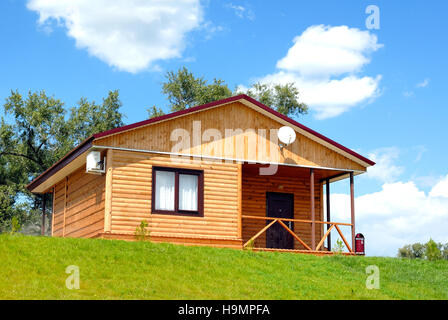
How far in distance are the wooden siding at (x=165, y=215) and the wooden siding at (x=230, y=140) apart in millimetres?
373

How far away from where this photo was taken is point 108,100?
4084cm

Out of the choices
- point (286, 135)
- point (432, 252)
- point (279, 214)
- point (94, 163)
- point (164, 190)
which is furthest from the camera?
point (279, 214)

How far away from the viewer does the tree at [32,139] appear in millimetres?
37906

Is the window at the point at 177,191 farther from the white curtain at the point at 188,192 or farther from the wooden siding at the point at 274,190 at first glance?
the wooden siding at the point at 274,190

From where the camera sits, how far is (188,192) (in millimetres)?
18906

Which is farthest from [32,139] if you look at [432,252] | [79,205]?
[432,252]

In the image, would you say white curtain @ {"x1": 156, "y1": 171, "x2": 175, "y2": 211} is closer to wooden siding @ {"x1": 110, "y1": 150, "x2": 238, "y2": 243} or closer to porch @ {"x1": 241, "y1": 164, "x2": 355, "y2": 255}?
wooden siding @ {"x1": 110, "y1": 150, "x2": 238, "y2": 243}

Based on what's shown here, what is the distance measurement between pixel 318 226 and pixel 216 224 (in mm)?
5022

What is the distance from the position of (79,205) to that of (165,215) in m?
4.07

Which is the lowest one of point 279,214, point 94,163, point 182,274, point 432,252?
point 182,274

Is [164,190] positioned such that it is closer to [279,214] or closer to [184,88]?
[279,214]

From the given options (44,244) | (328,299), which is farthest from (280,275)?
(44,244)

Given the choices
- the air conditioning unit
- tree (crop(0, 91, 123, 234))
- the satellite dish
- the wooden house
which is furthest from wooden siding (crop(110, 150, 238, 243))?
tree (crop(0, 91, 123, 234))

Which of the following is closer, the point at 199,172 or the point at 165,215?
the point at 165,215
